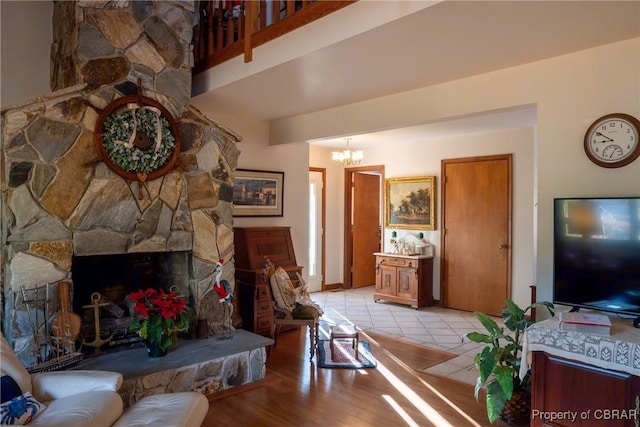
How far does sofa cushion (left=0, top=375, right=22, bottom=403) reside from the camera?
2.08 meters

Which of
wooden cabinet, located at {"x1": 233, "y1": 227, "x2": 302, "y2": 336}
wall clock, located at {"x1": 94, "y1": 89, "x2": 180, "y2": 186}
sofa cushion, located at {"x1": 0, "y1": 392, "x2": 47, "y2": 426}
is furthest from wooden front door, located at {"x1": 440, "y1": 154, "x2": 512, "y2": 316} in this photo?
sofa cushion, located at {"x1": 0, "y1": 392, "x2": 47, "y2": 426}

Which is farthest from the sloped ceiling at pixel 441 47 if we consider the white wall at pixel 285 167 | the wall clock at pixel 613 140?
the white wall at pixel 285 167

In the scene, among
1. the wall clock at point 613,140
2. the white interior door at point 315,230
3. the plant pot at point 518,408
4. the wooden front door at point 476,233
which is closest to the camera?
the wall clock at point 613,140

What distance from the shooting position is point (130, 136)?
3.41 meters

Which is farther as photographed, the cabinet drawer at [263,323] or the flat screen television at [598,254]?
the cabinet drawer at [263,323]

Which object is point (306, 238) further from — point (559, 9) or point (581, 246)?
point (559, 9)

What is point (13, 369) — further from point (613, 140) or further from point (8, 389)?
point (613, 140)

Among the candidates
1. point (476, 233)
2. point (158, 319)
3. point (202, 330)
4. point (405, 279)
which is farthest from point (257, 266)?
point (476, 233)

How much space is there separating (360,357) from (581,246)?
7.14ft

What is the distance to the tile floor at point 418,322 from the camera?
4.01 meters

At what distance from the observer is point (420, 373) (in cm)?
380

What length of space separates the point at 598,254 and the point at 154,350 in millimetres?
Answer: 3051

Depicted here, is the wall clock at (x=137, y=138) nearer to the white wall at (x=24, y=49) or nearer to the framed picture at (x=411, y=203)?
the white wall at (x=24, y=49)

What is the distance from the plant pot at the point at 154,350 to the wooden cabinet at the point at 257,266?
52.4 inches
